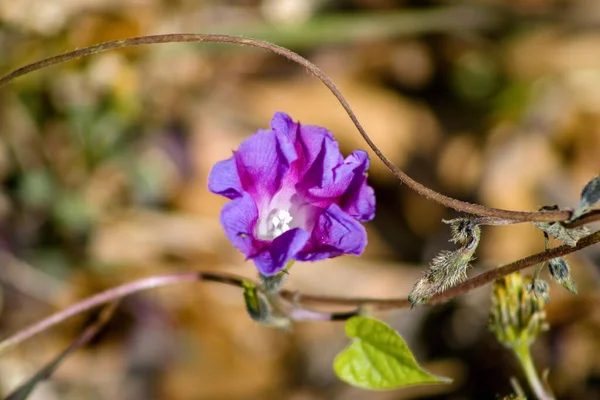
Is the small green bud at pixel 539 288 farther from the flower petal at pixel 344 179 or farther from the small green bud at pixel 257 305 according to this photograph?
the small green bud at pixel 257 305

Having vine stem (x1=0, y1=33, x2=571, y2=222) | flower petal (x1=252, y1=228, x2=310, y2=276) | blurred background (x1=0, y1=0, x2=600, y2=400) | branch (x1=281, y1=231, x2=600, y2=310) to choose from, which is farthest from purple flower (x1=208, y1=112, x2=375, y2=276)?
blurred background (x1=0, y1=0, x2=600, y2=400)

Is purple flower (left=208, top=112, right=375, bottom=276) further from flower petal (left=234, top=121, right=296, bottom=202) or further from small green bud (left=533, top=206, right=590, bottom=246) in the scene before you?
small green bud (left=533, top=206, right=590, bottom=246)

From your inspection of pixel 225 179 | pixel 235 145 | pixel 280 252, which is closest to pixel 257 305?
pixel 280 252

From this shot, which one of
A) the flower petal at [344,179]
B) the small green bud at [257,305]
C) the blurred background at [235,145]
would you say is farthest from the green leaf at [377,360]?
the blurred background at [235,145]

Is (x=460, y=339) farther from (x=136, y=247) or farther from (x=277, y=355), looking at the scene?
(x=136, y=247)

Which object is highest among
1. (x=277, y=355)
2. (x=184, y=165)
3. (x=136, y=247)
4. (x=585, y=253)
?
(x=184, y=165)

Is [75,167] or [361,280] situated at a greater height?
[75,167]

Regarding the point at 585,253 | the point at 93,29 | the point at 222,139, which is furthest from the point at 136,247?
the point at 585,253
